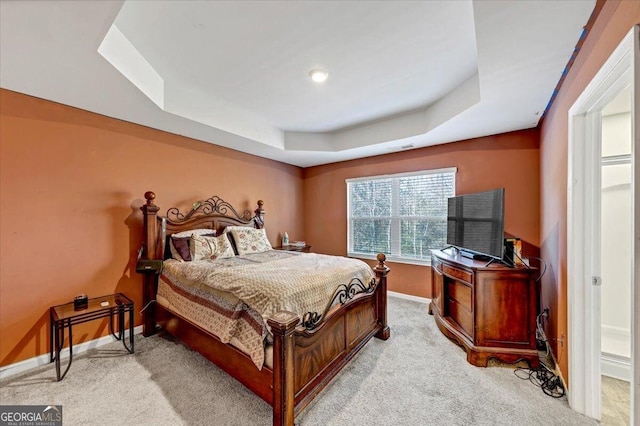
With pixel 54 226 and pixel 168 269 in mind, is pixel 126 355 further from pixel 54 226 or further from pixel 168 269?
pixel 54 226

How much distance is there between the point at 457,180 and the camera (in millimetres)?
3523

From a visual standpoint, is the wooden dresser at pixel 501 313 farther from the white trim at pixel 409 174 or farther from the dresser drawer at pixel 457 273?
the white trim at pixel 409 174

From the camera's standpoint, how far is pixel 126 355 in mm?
2402

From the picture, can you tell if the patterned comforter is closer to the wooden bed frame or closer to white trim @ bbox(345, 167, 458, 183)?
the wooden bed frame

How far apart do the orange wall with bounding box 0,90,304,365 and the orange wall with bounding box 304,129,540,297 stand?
7.95ft

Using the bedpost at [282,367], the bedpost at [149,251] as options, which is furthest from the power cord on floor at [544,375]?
the bedpost at [149,251]

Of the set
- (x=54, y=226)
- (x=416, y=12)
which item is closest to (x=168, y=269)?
(x=54, y=226)

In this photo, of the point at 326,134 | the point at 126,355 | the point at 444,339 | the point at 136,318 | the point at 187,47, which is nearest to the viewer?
the point at 187,47

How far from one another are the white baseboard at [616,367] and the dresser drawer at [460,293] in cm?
109

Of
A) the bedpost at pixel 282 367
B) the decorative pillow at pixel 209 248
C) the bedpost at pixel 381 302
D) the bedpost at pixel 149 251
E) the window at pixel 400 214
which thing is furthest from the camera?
the window at pixel 400 214

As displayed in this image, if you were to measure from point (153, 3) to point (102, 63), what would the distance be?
606 millimetres

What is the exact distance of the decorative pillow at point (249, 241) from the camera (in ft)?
11.0

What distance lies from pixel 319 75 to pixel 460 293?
2.58m

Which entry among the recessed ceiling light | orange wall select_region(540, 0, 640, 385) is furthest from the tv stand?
the recessed ceiling light
